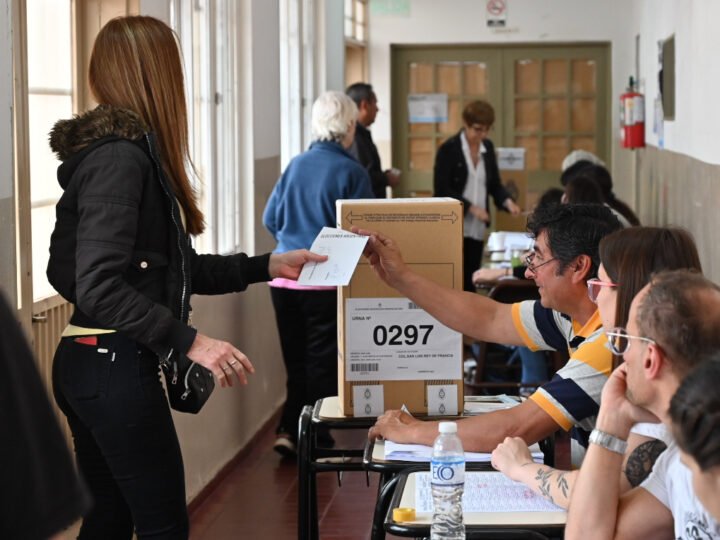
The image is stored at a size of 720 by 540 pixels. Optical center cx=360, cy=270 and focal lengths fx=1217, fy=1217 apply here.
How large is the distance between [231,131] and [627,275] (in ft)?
12.2

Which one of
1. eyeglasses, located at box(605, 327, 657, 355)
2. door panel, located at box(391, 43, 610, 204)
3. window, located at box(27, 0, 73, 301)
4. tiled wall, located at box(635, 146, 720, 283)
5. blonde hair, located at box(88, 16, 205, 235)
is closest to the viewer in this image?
eyeglasses, located at box(605, 327, 657, 355)

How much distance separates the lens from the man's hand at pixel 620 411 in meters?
2.08

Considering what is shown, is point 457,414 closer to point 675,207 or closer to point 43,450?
point 43,450

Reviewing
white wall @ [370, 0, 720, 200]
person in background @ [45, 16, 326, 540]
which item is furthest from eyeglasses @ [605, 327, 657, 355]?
white wall @ [370, 0, 720, 200]

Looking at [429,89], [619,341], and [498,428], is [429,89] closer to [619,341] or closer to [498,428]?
[498,428]

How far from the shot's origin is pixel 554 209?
3002 millimetres

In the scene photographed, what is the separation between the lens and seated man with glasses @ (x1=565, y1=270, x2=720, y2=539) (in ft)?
6.31

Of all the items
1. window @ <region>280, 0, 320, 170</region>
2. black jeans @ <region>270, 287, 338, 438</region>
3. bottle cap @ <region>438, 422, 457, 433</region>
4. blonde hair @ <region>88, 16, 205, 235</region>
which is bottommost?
black jeans @ <region>270, 287, 338, 438</region>

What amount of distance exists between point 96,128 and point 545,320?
51.5 inches

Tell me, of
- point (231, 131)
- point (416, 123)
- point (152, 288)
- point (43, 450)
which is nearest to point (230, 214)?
point (231, 131)

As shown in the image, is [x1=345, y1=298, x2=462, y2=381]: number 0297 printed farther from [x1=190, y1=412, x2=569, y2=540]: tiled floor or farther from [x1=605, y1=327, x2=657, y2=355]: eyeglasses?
[x1=190, y1=412, x2=569, y2=540]: tiled floor

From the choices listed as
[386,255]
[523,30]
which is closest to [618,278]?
[386,255]

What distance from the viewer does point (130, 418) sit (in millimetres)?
2578

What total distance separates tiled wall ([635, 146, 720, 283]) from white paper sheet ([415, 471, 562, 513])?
251cm
